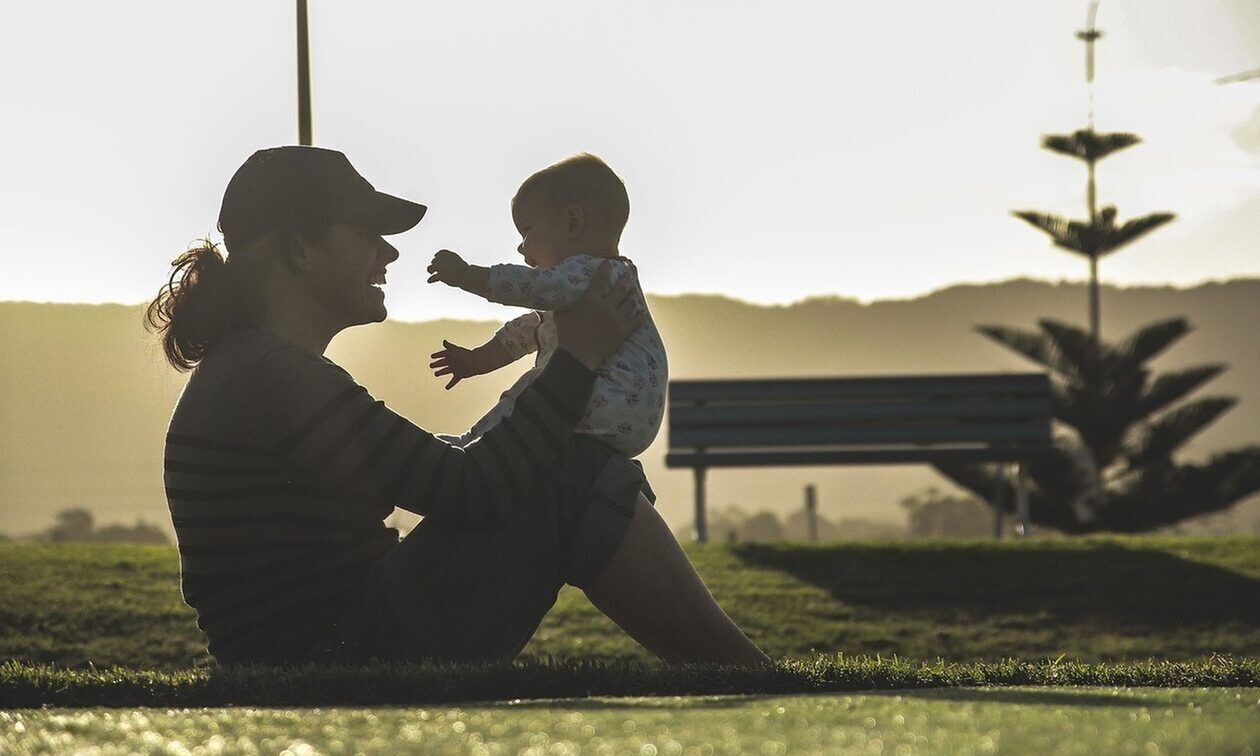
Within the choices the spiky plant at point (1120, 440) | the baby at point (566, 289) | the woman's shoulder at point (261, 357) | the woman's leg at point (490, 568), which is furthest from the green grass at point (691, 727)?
the spiky plant at point (1120, 440)

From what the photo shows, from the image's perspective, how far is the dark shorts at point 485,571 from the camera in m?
3.08

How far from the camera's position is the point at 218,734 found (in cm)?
223

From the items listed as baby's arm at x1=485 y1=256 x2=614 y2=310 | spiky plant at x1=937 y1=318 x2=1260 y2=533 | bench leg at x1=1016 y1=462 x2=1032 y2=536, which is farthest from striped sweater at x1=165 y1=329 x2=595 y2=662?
spiky plant at x1=937 y1=318 x2=1260 y2=533

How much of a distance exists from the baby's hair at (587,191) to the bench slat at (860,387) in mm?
7031

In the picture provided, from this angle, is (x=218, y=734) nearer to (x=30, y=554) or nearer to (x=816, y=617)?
(x=816, y=617)

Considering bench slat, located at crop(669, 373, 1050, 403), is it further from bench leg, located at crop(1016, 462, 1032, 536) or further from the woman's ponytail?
the woman's ponytail

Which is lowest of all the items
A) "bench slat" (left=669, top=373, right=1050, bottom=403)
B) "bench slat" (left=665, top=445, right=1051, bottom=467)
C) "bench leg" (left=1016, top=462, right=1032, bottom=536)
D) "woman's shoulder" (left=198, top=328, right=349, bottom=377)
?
"bench leg" (left=1016, top=462, right=1032, bottom=536)

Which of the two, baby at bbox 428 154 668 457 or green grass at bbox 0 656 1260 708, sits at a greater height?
baby at bbox 428 154 668 457

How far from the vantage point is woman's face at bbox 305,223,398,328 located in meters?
3.26

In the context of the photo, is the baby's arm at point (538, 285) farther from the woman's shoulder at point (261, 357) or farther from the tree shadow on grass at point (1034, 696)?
the tree shadow on grass at point (1034, 696)

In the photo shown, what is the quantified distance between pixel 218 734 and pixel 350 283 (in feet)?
4.11

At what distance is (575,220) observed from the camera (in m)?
3.89

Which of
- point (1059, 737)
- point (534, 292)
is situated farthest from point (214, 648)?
point (1059, 737)

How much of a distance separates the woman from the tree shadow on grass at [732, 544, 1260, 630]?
4740 mm
